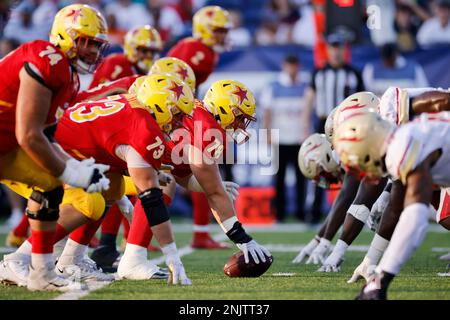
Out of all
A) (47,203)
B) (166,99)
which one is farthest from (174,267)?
(166,99)

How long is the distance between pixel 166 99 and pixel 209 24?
3745 millimetres

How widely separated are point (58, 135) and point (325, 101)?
4.98m

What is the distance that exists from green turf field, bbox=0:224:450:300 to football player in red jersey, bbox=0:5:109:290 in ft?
1.15

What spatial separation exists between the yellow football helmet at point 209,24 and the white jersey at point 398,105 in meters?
3.73

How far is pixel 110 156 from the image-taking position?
560 centimetres

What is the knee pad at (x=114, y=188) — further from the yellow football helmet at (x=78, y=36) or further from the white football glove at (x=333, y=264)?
the white football glove at (x=333, y=264)

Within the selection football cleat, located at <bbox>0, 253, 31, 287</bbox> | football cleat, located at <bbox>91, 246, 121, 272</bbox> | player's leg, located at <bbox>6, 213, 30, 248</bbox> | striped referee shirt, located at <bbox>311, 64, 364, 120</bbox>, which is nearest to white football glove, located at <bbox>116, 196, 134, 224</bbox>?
football cleat, located at <bbox>91, 246, 121, 272</bbox>

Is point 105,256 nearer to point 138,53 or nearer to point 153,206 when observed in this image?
point 153,206

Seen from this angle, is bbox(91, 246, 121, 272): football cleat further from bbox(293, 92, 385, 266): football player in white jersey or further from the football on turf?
bbox(293, 92, 385, 266): football player in white jersey

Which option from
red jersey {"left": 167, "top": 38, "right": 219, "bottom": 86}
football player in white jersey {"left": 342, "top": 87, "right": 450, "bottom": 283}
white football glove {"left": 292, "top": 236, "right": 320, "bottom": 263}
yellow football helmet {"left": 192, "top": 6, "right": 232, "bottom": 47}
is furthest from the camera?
yellow football helmet {"left": 192, "top": 6, "right": 232, "bottom": 47}

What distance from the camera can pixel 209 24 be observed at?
9.13 metres

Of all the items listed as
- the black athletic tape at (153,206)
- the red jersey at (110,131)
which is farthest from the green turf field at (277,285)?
the red jersey at (110,131)

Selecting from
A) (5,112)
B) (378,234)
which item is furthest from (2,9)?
(378,234)

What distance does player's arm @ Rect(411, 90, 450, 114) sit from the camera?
5336 millimetres
